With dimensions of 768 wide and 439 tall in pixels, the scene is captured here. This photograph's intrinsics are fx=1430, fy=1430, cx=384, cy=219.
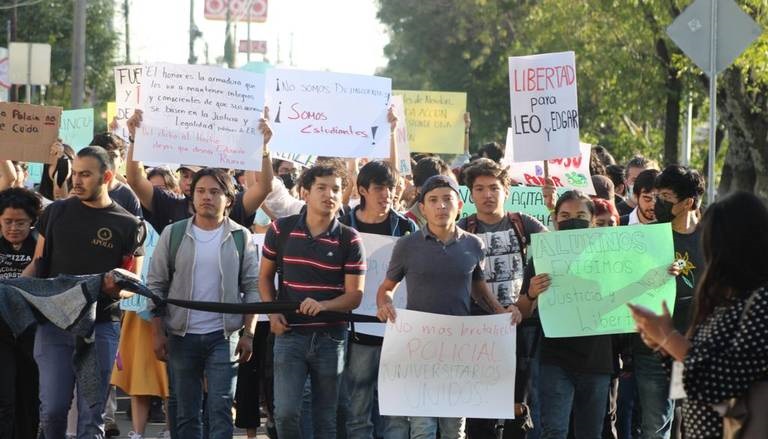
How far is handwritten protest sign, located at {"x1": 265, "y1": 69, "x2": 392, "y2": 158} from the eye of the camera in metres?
10.4

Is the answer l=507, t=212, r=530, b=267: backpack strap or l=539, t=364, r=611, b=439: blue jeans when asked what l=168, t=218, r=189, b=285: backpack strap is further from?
l=539, t=364, r=611, b=439: blue jeans

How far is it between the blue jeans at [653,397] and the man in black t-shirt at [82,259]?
2.89 metres

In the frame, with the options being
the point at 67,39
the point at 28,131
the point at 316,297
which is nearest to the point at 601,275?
the point at 316,297

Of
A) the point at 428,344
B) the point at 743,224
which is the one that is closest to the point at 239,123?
the point at 428,344

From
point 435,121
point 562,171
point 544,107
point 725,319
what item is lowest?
point 725,319

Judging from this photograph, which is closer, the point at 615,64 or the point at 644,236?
the point at 644,236

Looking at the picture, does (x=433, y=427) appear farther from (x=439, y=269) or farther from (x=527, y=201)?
(x=527, y=201)

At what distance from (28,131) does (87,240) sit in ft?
6.42

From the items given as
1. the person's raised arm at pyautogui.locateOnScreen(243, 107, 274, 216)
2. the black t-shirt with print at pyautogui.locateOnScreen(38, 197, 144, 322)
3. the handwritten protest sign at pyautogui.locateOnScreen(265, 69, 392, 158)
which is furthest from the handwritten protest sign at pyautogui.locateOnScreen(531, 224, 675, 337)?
the handwritten protest sign at pyautogui.locateOnScreen(265, 69, 392, 158)

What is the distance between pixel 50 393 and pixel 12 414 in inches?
14.6

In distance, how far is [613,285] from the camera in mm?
7730

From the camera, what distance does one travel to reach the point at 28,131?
9.52 meters

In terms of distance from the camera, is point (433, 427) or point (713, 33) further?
point (713, 33)

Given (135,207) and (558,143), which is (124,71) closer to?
(135,207)
